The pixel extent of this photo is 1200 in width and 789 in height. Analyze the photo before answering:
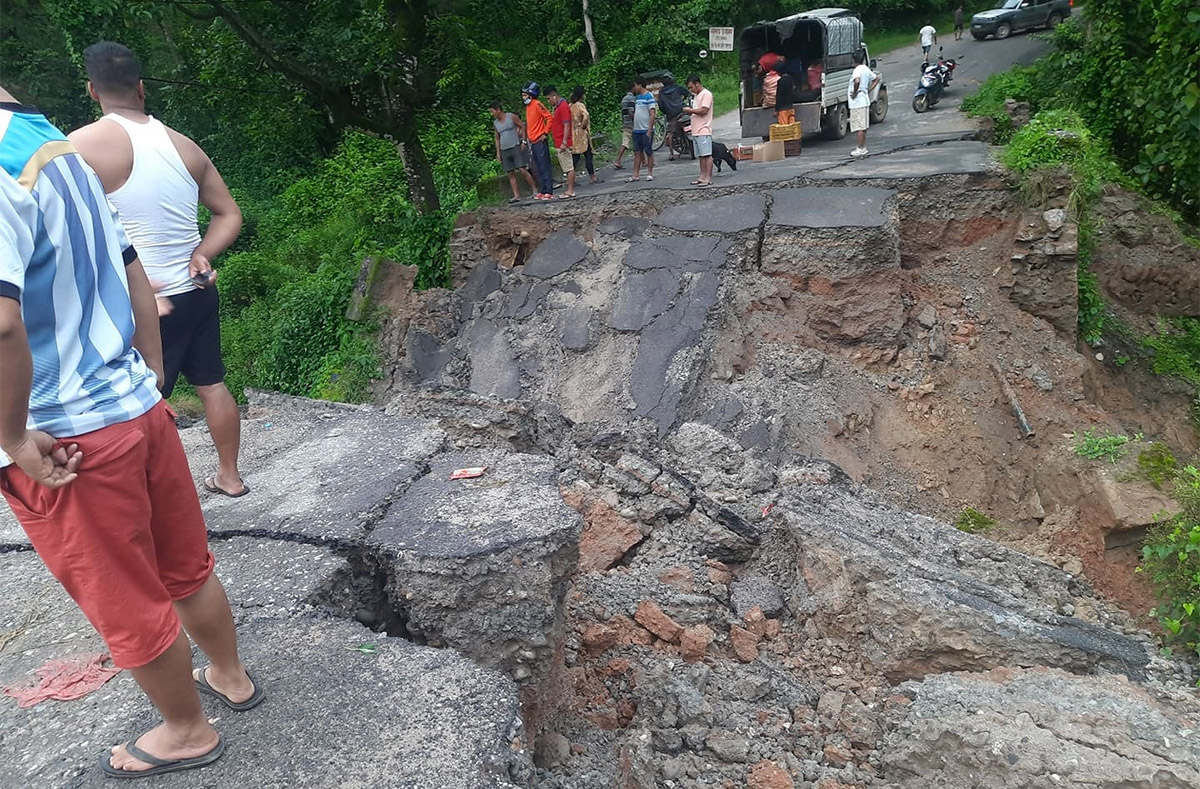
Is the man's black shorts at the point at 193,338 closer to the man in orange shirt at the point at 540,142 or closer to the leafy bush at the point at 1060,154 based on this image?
the man in orange shirt at the point at 540,142

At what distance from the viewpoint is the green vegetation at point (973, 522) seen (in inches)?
215

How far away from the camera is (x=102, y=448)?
1938 mm

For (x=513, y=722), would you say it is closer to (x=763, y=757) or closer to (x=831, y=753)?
(x=763, y=757)

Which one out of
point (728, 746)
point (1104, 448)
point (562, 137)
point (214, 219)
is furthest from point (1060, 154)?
point (214, 219)

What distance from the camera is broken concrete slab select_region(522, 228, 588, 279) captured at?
7371mm

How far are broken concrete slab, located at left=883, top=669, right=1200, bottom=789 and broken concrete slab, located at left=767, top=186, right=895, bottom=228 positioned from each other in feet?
13.6

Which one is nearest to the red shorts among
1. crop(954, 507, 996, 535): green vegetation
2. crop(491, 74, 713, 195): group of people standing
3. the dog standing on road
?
crop(954, 507, 996, 535): green vegetation

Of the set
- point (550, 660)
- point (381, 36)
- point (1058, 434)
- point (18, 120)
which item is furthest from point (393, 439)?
point (381, 36)

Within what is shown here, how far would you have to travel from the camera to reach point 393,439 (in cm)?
404

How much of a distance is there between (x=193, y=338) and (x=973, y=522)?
4815 mm

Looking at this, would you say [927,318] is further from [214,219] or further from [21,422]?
[21,422]

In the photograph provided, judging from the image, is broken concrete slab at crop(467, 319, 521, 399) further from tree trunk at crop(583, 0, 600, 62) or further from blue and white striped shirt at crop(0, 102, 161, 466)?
tree trunk at crop(583, 0, 600, 62)

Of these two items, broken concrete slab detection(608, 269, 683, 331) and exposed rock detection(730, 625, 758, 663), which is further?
broken concrete slab detection(608, 269, 683, 331)

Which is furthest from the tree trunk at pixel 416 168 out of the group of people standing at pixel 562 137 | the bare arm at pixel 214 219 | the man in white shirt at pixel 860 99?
the bare arm at pixel 214 219
